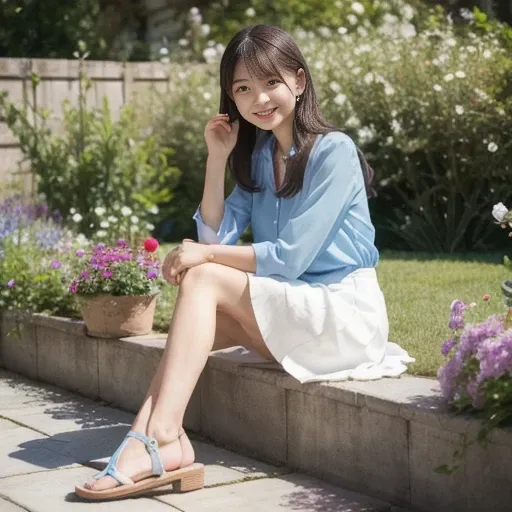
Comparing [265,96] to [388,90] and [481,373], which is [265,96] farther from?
[388,90]

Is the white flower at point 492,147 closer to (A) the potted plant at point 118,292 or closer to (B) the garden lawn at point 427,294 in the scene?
(B) the garden lawn at point 427,294

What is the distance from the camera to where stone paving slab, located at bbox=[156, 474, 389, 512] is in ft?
12.3

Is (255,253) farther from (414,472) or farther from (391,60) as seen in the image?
(391,60)

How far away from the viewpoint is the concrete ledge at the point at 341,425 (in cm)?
350

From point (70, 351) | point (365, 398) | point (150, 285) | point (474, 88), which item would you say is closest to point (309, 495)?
point (365, 398)

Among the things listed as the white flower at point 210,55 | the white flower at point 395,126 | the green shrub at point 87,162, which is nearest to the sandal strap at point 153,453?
the green shrub at point 87,162

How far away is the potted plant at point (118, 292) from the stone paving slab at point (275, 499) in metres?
1.30

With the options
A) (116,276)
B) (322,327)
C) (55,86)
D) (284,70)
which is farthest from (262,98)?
(55,86)

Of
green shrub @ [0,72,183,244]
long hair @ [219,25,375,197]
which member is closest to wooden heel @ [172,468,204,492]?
long hair @ [219,25,375,197]

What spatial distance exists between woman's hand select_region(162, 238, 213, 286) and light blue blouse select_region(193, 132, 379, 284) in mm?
166

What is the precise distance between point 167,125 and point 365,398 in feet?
19.2

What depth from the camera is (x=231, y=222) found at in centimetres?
444

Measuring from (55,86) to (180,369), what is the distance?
5.46m

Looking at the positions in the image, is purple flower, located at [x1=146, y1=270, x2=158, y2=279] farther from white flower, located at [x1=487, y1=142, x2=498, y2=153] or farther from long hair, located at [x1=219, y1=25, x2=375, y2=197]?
white flower, located at [x1=487, y1=142, x2=498, y2=153]
